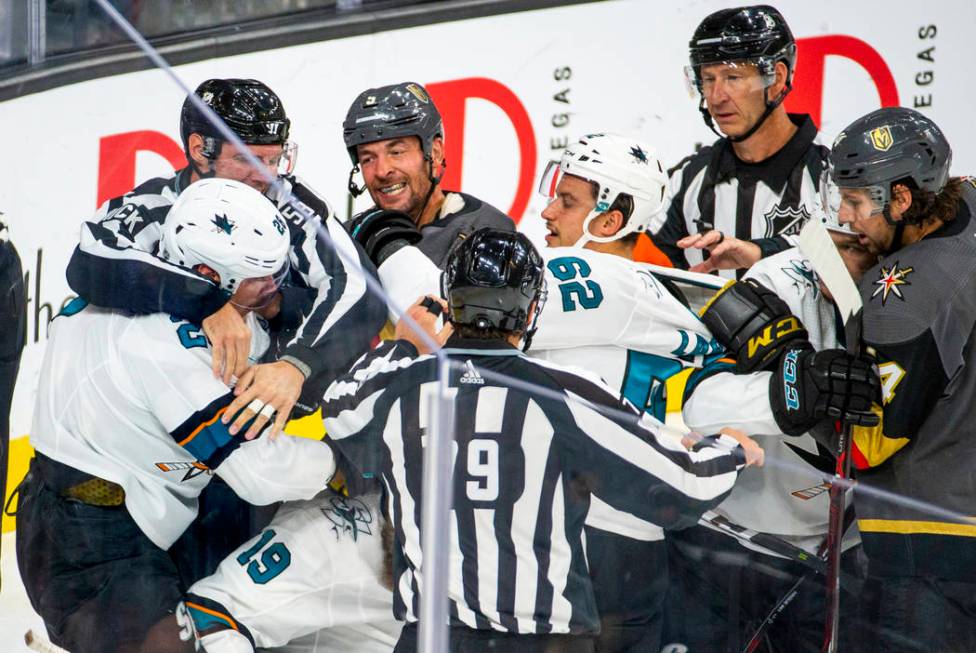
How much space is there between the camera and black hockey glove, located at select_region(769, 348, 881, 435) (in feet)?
5.71

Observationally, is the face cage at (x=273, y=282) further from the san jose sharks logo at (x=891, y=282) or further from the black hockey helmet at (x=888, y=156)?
the black hockey helmet at (x=888, y=156)

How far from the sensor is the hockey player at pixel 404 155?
2557mm

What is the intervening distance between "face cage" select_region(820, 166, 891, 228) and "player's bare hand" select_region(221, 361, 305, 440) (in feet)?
3.12

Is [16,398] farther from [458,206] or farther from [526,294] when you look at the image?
[458,206]

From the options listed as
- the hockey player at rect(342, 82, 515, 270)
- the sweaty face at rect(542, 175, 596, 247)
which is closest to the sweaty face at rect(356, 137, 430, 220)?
the hockey player at rect(342, 82, 515, 270)

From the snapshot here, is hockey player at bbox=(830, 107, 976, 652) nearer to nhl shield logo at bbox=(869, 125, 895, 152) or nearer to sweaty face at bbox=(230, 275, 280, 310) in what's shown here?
nhl shield logo at bbox=(869, 125, 895, 152)

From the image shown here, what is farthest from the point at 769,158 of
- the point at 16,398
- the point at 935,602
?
the point at 16,398

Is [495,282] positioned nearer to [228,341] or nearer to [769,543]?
[228,341]

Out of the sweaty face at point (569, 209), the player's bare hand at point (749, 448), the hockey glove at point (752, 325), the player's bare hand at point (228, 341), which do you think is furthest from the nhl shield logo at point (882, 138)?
the player's bare hand at point (228, 341)

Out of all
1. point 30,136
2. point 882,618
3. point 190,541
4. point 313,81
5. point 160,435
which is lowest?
point 882,618

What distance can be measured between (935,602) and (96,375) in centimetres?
115

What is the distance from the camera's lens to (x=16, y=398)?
1.58 metres

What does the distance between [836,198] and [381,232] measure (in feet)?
2.39

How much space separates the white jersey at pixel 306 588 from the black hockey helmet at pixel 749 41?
1766mm
